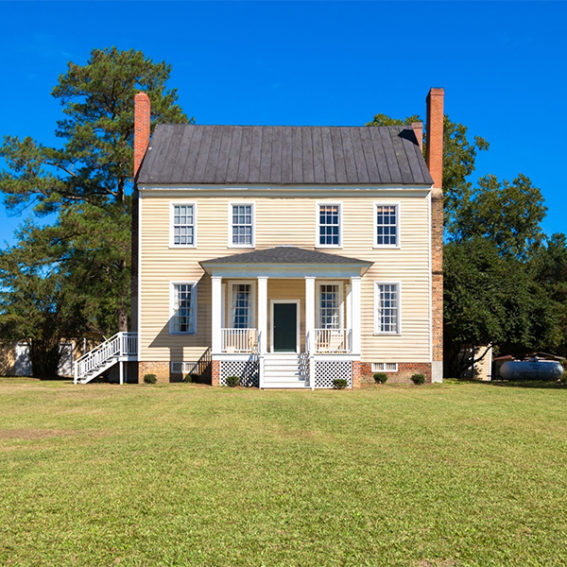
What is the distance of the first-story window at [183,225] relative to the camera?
902 inches

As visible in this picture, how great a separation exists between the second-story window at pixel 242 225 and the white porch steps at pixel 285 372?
15.3 feet

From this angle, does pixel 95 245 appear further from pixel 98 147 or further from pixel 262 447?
pixel 262 447

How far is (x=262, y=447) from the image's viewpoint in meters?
8.95

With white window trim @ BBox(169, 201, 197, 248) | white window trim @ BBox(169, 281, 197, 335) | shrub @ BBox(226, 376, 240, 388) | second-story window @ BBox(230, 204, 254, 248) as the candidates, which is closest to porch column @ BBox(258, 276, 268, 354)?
shrub @ BBox(226, 376, 240, 388)

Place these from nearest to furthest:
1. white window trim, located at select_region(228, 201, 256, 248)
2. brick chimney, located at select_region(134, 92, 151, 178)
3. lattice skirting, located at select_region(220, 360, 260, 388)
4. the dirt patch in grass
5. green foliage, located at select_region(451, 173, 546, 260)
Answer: the dirt patch in grass, lattice skirting, located at select_region(220, 360, 260, 388), white window trim, located at select_region(228, 201, 256, 248), brick chimney, located at select_region(134, 92, 151, 178), green foliage, located at select_region(451, 173, 546, 260)

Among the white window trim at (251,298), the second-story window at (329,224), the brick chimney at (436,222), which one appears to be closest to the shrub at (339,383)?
the white window trim at (251,298)

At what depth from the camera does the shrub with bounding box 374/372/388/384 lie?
22250mm

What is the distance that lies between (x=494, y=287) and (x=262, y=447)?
21.3 meters

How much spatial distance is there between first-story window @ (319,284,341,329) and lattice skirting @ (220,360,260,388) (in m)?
3.39

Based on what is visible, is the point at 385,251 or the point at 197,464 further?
the point at 385,251

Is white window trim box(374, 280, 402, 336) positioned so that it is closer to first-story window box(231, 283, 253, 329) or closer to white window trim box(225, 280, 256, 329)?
white window trim box(225, 280, 256, 329)

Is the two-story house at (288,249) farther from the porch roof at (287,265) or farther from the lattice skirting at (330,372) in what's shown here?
the porch roof at (287,265)

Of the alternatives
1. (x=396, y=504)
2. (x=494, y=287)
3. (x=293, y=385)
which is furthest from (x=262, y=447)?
(x=494, y=287)

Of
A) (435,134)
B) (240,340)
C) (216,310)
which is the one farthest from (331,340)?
(435,134)
